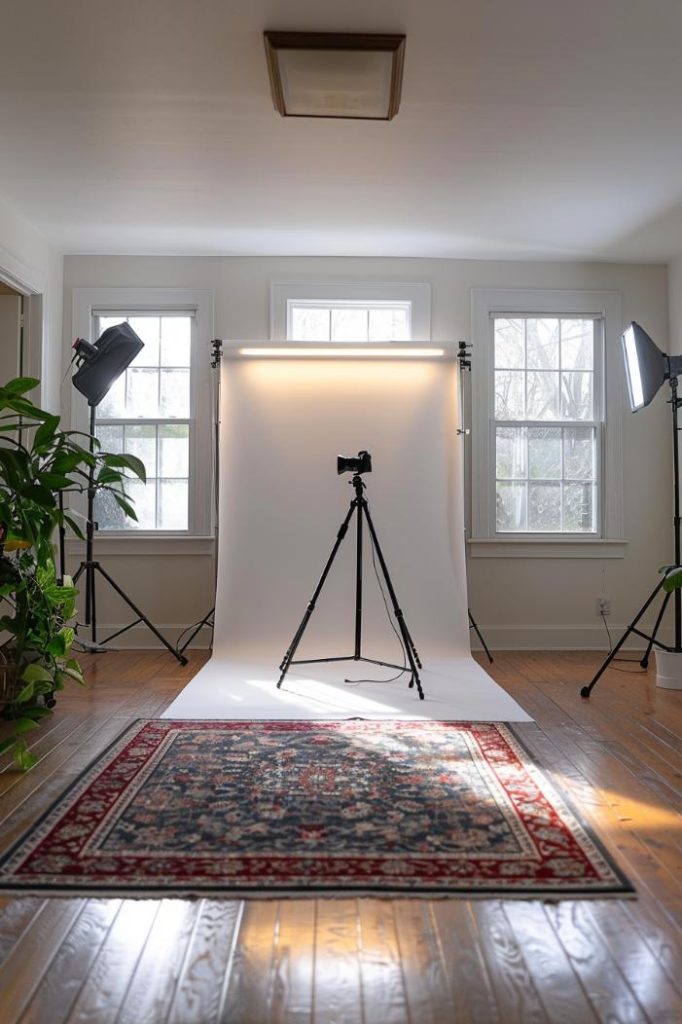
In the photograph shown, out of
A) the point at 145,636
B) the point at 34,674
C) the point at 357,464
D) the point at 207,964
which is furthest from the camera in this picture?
the point at 145,636

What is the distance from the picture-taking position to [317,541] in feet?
15.0

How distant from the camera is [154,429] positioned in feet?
16.2

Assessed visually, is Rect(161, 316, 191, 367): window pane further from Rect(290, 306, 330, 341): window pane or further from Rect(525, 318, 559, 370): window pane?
Rect(525, 318, 559, 370): window pane

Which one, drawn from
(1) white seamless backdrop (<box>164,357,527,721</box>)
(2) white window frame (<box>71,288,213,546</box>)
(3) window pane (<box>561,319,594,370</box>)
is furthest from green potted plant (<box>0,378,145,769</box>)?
(3) window pane (<box>561,319,594,370</box>)

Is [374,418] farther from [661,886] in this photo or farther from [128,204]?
[661,886]

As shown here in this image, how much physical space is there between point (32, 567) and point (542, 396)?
334cm

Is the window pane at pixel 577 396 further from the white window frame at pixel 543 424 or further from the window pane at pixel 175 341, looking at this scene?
the window pane at pixel 175 341

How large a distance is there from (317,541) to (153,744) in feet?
6.29

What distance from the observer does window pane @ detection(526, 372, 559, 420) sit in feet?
16.5

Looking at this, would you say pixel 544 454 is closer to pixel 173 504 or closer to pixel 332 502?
pixel 332 502

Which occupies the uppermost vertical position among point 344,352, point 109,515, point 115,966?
point 344,352

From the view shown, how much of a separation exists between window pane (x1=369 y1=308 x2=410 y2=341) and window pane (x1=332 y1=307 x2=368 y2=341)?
5cm

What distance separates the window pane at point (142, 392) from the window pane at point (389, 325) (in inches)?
56.0

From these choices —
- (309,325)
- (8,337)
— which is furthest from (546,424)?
(8,337)
